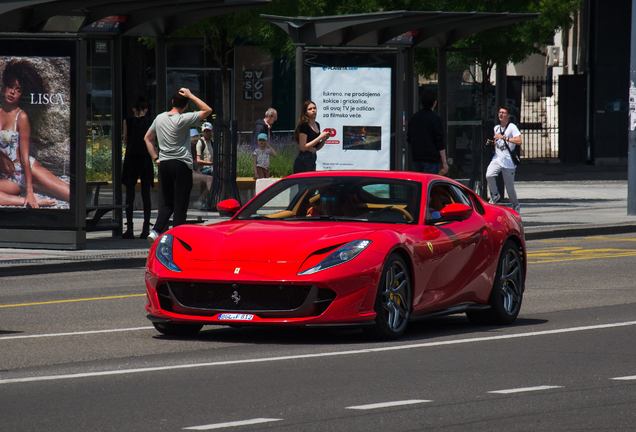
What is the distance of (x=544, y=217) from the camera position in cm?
2116

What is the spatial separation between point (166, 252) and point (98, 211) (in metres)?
7.96

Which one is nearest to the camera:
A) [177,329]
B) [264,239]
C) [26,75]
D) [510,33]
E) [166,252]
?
[264,239]

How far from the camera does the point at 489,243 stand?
31.0ft

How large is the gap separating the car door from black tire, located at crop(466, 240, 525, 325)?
0.73 feet

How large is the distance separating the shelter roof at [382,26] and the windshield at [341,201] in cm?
781

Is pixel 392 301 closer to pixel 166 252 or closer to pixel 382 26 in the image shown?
pixel 166 252

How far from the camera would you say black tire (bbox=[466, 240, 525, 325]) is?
9477 mm

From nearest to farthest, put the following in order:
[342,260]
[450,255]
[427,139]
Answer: [342,260] < [450,255] < [427,139]

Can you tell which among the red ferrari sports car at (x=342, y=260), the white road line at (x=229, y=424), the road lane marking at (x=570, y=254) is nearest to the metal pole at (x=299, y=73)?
the road lane marking at (x=570, y=254)

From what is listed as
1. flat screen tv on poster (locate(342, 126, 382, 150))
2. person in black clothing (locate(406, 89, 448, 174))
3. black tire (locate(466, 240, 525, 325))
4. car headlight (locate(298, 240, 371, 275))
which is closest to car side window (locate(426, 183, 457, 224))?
black tire (locate(466, 240, 525, 325))

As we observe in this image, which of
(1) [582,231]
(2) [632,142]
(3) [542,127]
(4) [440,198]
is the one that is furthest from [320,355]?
(3) [542,127]

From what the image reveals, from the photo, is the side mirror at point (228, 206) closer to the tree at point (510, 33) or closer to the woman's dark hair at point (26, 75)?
the woman's dark hair at point (26, 75)

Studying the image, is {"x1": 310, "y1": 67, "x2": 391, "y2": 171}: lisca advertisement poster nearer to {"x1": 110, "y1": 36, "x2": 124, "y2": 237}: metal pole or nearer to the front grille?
{"x1": 110, "y1": 36, "x2": 124, "y2": 237}: metal pole

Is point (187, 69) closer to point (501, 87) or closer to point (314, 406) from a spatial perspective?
point (501, 87)
